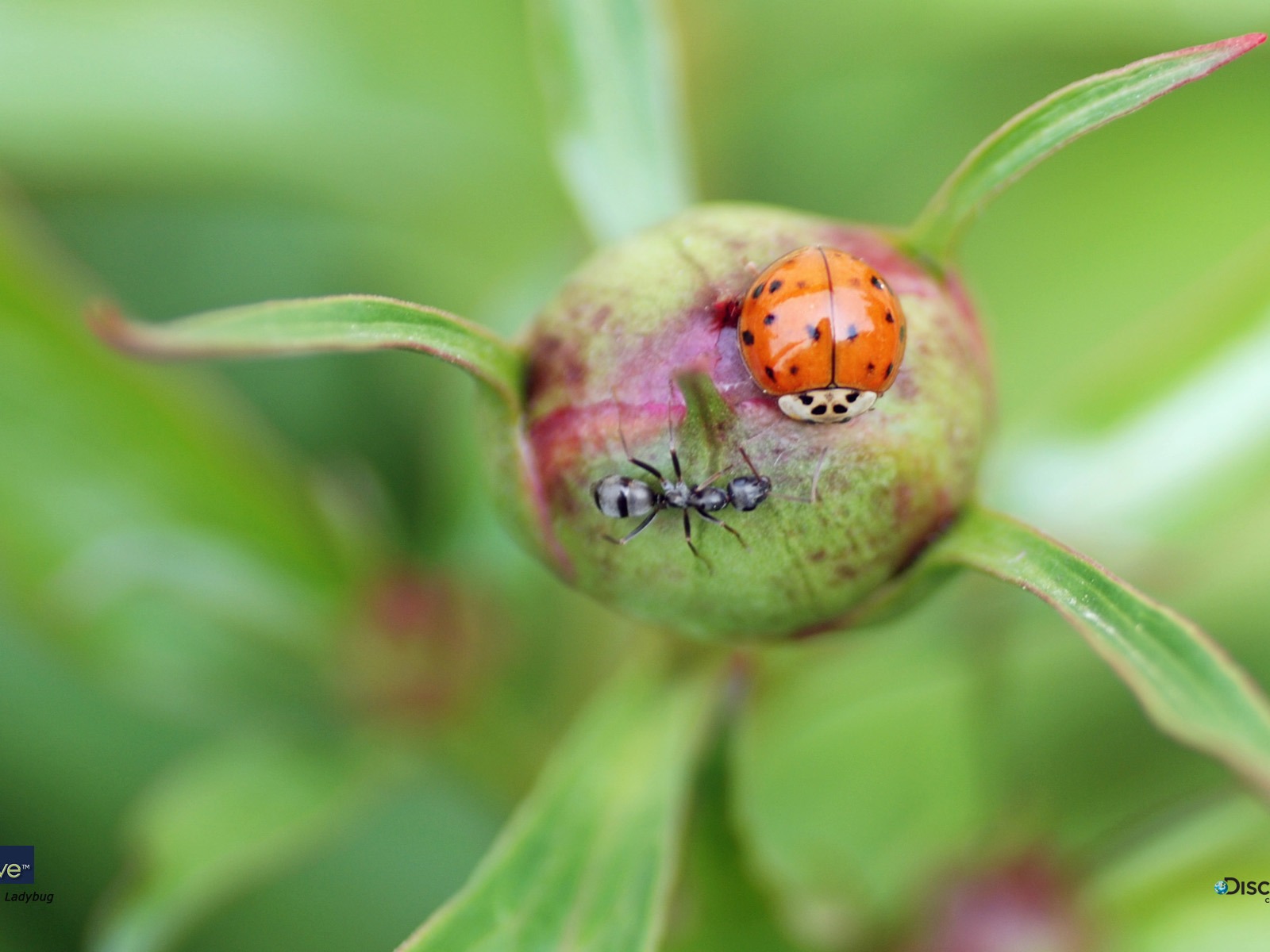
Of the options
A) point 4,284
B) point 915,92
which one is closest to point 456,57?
point 915,92

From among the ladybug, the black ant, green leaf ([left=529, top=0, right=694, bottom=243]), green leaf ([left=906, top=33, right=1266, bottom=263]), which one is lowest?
the black ant

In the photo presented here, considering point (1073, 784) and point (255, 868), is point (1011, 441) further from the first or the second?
point (255, 868)

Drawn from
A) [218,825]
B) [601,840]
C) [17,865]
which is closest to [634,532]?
[601,840]

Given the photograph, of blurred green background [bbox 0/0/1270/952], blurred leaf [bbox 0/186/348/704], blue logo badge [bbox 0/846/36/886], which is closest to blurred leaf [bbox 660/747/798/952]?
blurred green background [bbox 0/0/1270/952]

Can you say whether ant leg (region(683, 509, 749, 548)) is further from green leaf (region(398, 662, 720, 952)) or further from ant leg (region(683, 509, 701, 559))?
green leaf (region(398, 662, 720, 952))

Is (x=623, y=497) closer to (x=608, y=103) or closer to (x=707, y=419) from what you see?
(x=707, y=419)
